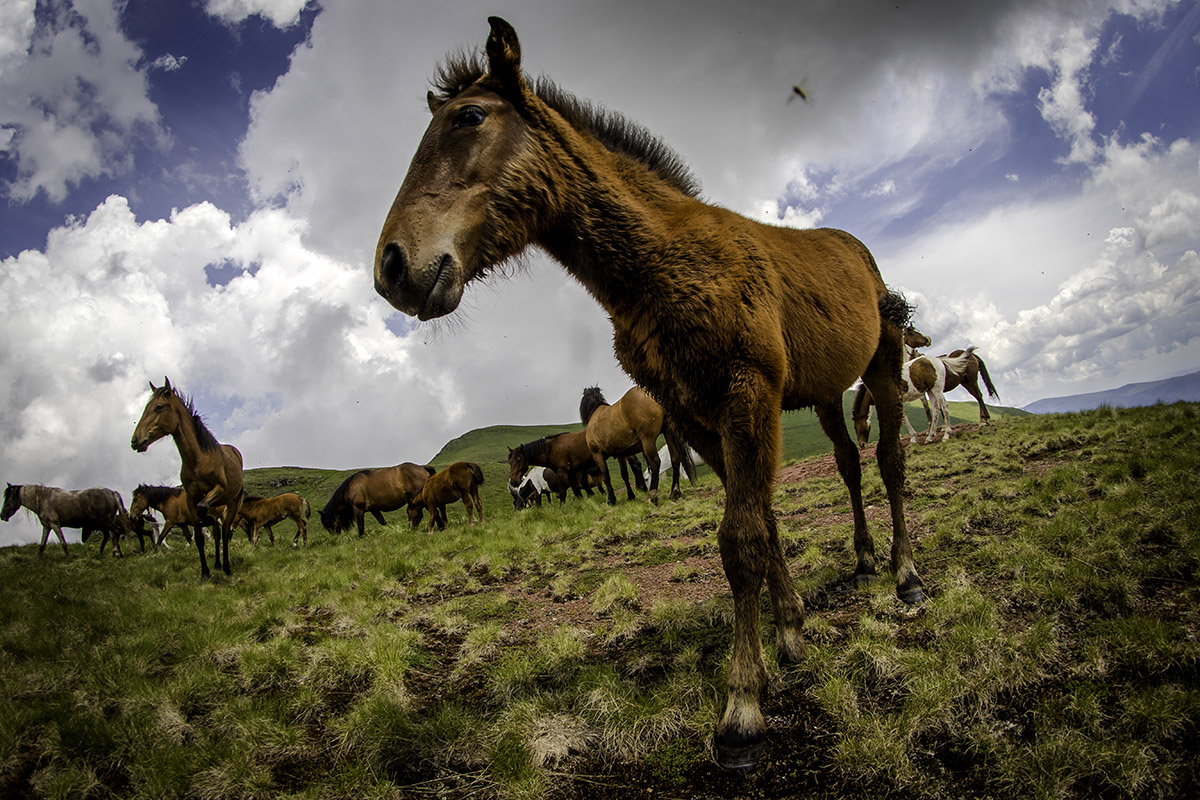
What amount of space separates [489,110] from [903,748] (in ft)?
13.7

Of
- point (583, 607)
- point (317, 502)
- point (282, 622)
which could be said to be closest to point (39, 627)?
point (282, 622)

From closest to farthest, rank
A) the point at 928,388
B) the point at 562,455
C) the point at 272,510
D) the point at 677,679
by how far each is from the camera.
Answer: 1. the point at 677,679
2. the point at 928,388
3. the point at 562,455
4. the point at 272,510

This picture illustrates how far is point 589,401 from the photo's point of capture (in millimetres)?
21703

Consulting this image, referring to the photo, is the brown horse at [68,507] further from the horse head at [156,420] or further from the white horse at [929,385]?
the white horse at [929,385]

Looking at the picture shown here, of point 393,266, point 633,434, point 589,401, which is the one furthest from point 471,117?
point 589,401

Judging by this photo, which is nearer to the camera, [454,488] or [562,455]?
[454,488]

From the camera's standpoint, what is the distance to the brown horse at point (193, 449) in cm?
1234

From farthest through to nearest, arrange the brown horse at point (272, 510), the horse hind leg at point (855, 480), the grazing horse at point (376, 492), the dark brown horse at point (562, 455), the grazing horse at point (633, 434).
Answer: the brown horse at point (272, 510), the grazing horse at point (376, 492), the dark brown horse at point (562, 455), the grazing horse at point (633, 434), the horse hind leg at point (855, 480)

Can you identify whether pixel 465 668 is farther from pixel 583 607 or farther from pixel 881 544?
pixel 881 544

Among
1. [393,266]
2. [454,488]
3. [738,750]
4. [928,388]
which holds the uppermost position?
[393,266]

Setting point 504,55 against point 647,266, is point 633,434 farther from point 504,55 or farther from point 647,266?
point 504,55

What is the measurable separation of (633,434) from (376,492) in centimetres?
1302

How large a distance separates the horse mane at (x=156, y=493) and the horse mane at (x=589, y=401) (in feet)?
63.3

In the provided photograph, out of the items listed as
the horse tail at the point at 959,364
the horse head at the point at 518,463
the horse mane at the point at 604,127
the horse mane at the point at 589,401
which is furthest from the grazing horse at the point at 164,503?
the horse tail at the point at 959,364
